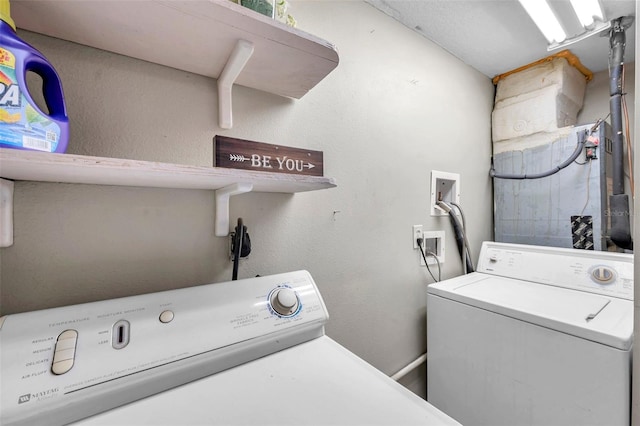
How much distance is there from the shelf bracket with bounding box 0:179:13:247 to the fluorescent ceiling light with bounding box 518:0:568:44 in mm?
1960

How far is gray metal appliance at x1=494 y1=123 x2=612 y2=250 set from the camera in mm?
1478

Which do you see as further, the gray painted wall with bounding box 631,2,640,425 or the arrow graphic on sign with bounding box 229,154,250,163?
the arrow graphic on sign with bounding box 229,154,250,163

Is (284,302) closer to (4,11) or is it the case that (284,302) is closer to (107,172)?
(107,172)

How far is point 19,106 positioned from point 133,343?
1.65 ft

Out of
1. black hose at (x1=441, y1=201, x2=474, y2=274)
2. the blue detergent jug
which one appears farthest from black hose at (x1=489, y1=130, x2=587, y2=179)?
the blue detergent jug

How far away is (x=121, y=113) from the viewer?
718 millimetres

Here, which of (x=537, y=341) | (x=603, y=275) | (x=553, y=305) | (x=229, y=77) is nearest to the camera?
(x=229, y=77)

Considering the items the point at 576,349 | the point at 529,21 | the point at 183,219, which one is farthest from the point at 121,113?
the point at 529,21

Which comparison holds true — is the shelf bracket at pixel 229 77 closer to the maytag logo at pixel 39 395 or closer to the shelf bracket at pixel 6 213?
the shelf bracket at pixel 6 213

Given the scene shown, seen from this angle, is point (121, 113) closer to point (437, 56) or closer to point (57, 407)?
point (57, 407)

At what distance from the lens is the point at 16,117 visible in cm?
46

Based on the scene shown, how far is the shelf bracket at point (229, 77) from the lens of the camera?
2.25 ft

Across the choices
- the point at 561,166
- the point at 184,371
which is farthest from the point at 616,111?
the point at 184,371

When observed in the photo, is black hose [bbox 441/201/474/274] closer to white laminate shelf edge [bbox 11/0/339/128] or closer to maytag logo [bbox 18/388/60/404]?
white laminate shelf edge [bbox 11/0/339/128]
